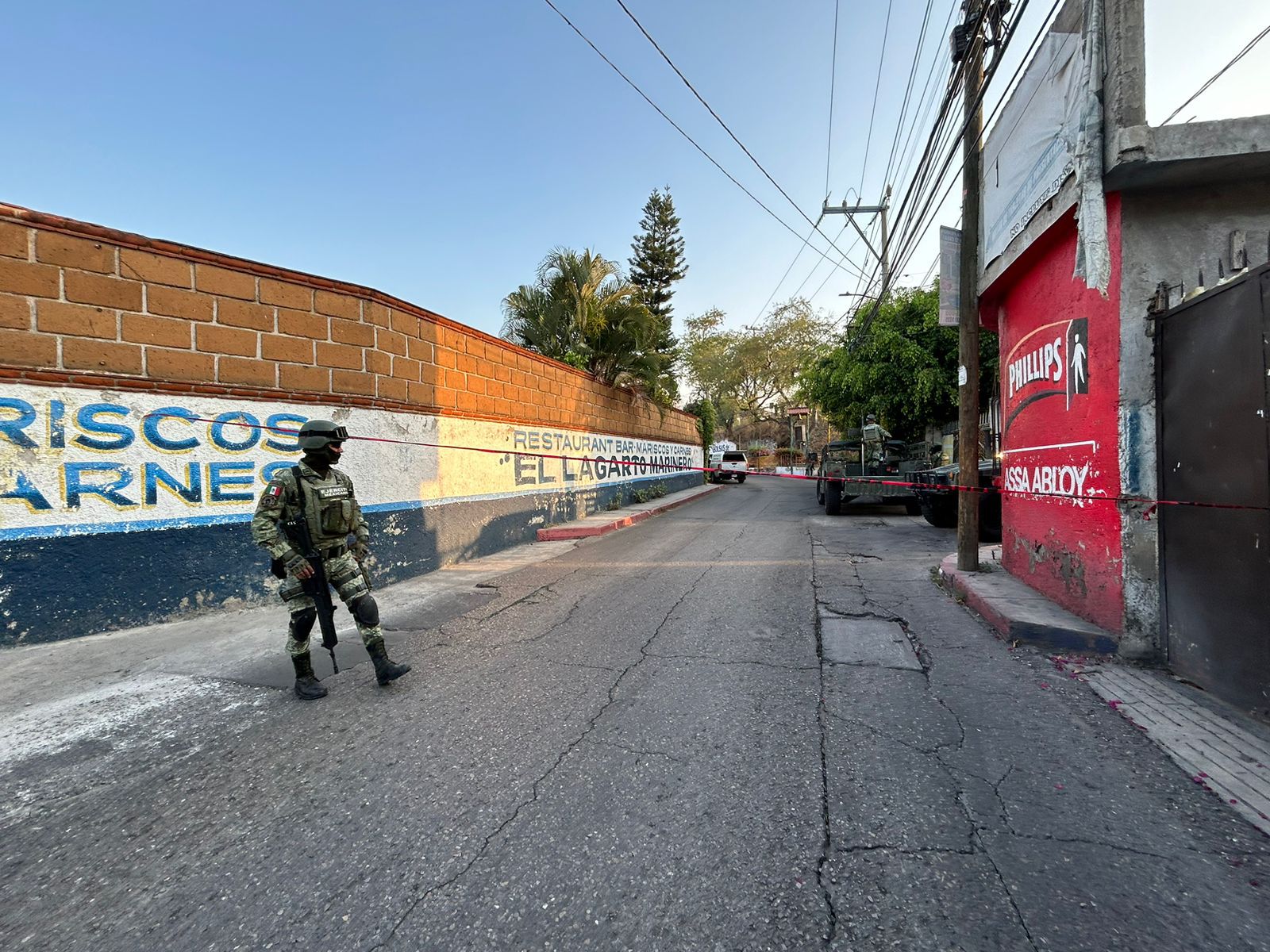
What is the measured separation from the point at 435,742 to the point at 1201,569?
462cm

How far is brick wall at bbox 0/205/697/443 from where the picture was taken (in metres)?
4.64

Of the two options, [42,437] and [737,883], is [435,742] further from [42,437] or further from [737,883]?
[42,437]

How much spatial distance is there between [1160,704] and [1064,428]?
2.41 m

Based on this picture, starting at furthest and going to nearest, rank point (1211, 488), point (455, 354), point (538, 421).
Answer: point (538, 421)
point (455, 354)
point (1211, 488)

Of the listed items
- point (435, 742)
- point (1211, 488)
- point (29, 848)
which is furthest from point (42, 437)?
point (1211, 488)

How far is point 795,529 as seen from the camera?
11680 millimetres

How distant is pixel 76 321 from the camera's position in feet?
15.8

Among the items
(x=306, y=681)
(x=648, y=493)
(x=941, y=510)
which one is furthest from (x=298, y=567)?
(x=648, y=493)

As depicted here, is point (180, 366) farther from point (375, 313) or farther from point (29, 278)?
point (375, 313)

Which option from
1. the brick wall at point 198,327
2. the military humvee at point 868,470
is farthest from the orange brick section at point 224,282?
the military humvee at point 868,470

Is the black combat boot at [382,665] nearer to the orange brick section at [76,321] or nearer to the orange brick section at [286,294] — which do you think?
the orange brick section at [76,321]

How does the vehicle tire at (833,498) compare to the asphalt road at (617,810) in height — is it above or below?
above

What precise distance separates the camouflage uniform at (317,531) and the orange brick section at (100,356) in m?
2.62

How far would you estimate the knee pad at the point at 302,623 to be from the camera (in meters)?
3.67
